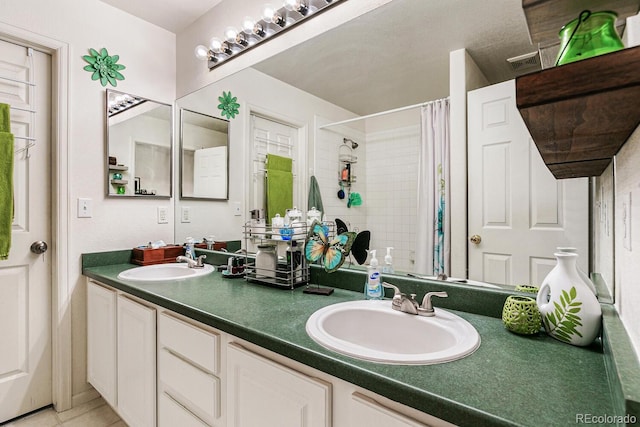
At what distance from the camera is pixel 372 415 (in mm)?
660

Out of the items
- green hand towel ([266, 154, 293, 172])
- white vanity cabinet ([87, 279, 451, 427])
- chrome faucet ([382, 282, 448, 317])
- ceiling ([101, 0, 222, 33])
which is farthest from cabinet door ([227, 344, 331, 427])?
ceiling ([101, 0, 222, 33])

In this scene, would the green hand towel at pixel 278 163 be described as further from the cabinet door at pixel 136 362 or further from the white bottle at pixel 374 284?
the cabinet door at pixel 136 362

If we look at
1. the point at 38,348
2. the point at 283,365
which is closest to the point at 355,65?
the point at 283,365

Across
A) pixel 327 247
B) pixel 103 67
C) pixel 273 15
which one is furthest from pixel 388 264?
pixel 103 67

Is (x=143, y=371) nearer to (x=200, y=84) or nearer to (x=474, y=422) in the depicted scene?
(x=474, y=422)

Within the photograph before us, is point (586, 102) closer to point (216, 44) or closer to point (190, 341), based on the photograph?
point (190, 341)

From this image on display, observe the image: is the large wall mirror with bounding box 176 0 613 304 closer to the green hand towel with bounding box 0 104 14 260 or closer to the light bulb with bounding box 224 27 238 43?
the light bulb with bounding box 224 27 238 43

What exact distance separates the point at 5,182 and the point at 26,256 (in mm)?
434

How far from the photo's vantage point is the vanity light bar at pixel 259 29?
1.61 metres

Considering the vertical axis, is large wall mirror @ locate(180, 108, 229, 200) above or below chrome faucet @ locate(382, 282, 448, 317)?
above

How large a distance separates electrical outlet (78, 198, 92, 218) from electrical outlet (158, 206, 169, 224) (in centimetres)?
42

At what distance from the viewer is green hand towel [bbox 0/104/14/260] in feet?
5.35

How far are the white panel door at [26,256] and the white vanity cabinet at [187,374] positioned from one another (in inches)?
43.5

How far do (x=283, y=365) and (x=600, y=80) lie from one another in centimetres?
86
